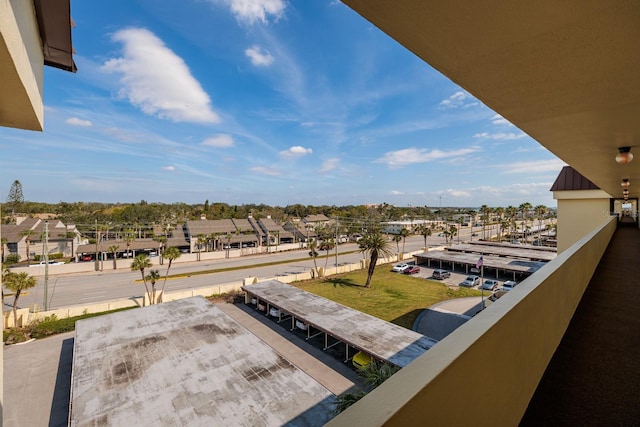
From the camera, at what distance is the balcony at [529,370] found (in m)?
0.93

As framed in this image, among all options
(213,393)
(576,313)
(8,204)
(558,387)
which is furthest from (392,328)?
(8,204)

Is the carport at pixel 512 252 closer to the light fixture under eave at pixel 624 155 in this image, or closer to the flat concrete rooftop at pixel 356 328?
the flat concrete rooftop at pixel 356 328

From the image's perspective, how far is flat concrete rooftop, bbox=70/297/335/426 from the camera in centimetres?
763

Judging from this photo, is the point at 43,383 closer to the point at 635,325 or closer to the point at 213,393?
the point at 213,393

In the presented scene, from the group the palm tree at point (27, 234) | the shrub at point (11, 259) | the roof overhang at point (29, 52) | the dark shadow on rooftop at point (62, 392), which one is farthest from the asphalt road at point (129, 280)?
the roof overhang at point (29, 52)

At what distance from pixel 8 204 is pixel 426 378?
83821mm

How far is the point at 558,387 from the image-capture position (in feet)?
8.11

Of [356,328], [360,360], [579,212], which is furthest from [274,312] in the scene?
[579,212]

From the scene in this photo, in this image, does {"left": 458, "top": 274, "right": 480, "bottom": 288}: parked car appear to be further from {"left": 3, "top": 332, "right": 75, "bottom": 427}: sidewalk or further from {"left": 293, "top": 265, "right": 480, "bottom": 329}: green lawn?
{"left": 3, "top": 332, "right": 75, "bottom": 427}: sidewalk

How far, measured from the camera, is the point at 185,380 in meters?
9.12

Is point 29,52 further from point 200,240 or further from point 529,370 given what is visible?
point 200,240

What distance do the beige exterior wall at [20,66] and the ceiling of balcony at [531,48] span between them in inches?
70.2

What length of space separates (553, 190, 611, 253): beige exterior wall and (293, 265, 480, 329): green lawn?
8.26 m

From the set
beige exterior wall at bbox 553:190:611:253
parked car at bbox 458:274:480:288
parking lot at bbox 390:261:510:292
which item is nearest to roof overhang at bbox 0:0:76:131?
beige exterior wall at bbox 553:190:611:253
